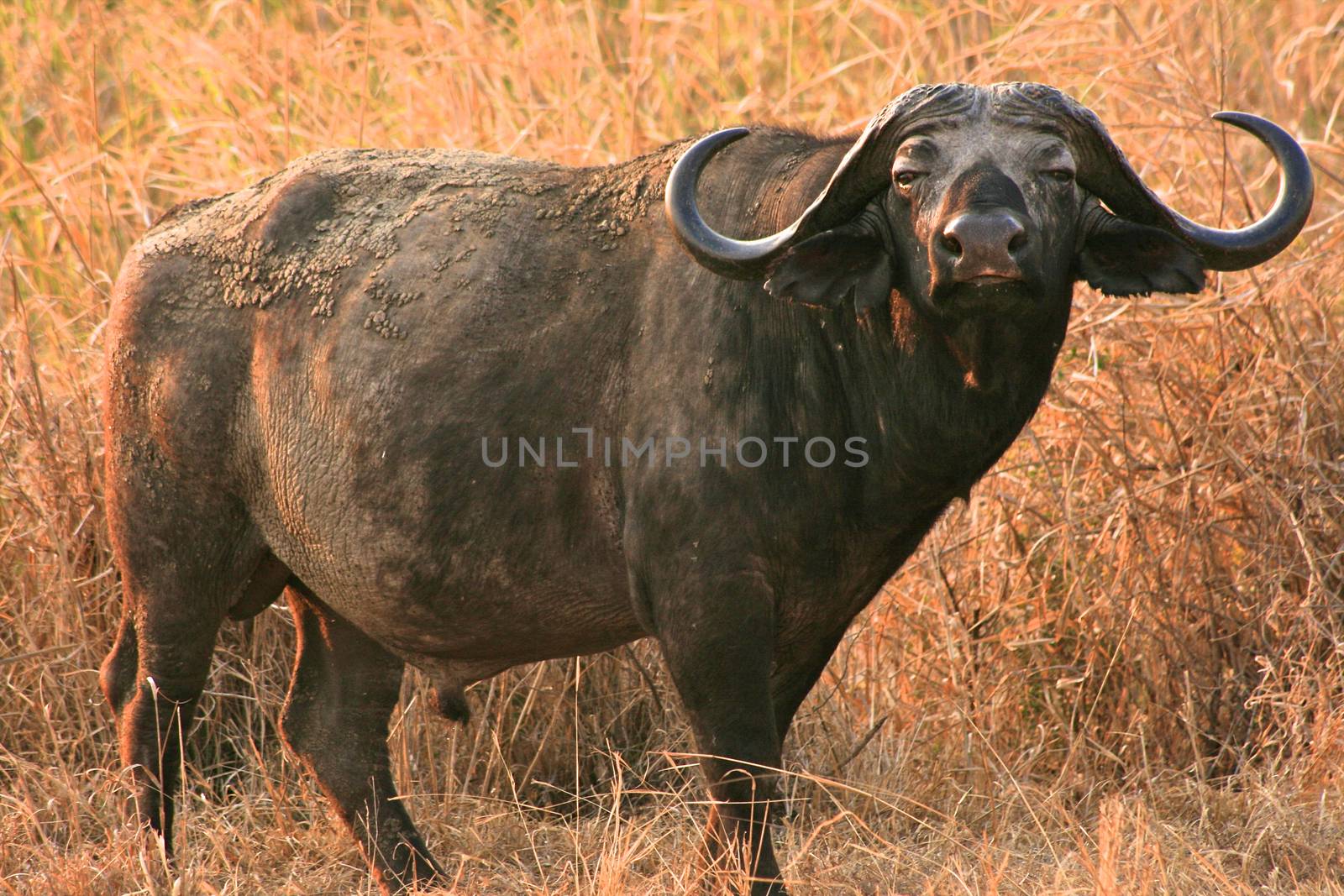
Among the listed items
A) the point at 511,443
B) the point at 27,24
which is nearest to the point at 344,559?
the point at 511,443

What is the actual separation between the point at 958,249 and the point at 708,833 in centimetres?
161

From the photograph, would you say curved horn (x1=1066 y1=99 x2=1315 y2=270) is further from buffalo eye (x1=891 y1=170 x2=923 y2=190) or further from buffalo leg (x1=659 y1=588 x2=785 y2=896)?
buffalo leg (x1=659 y1=588 x2=785 y2=896)

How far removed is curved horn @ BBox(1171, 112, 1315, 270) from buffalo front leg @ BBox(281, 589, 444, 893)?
2.62 m

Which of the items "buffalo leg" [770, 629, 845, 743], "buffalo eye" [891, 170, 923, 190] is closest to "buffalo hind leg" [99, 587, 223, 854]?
"buffalo leg" [770, 629, 845, 743]

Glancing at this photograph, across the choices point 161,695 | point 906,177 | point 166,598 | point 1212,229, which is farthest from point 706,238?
point 161,695

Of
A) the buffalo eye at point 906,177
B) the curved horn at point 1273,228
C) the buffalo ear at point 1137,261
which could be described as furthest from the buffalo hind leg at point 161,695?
the curved horn at point 1273,228

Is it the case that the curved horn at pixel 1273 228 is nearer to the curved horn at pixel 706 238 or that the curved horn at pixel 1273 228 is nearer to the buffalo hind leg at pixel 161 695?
the curved horn at pixel 706 238

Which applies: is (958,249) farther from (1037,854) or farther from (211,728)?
(211,728)

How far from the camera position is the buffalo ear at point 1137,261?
327cm

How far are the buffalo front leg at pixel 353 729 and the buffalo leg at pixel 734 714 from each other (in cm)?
112

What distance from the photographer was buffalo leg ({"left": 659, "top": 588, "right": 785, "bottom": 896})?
347 cm

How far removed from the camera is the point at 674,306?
3566mm

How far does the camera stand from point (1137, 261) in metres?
3.32

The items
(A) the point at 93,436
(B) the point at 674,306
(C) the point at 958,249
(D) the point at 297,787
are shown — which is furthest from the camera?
(A) the point at 93,436
